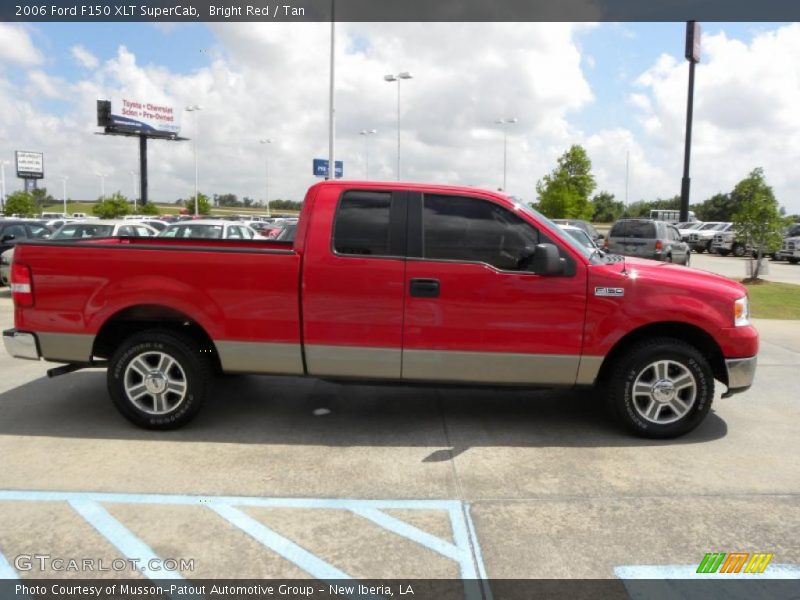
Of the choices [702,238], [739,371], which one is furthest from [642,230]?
[702,238]

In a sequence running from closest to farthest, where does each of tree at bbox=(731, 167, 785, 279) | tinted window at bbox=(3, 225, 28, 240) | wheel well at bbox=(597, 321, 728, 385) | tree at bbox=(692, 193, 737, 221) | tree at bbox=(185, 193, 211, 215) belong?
1. wheel well at bbox=(597, 321, 728, 385)
2. tinted window at bbox=(3, 225, 28, 240)
3. tree at bbox=(731, 167, 785, 279)
4. tree at bbox=(185, 193, 211, 215)
5. tree at bbox=(692, 193, 737, 221)

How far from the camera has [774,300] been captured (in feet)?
46.4

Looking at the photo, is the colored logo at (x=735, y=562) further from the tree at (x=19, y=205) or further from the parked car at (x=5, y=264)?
the tree at (x=19, y=205)

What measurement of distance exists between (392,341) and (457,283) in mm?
665

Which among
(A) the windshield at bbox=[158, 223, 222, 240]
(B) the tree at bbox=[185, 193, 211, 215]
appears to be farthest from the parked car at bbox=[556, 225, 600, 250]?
(B) the tree at bbox=[185, 193, 211, 215]

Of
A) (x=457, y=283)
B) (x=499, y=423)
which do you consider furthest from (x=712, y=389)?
(x=457, y=283)

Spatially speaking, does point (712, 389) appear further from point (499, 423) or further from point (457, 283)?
point (457, 283)

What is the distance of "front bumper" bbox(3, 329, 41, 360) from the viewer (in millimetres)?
4950

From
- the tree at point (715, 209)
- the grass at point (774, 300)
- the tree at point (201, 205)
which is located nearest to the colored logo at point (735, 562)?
the grass at point (774, 300)

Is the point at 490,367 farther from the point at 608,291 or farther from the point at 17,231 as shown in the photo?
the point at 17,231

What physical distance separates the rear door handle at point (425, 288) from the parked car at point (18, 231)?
12736mm

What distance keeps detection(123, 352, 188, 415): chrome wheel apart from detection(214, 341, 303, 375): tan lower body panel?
374 mm

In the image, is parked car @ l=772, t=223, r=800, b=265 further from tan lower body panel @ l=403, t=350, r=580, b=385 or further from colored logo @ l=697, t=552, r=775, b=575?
colored logo @ l=697, t=552, r=775, b=575

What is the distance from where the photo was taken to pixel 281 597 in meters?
2.81
